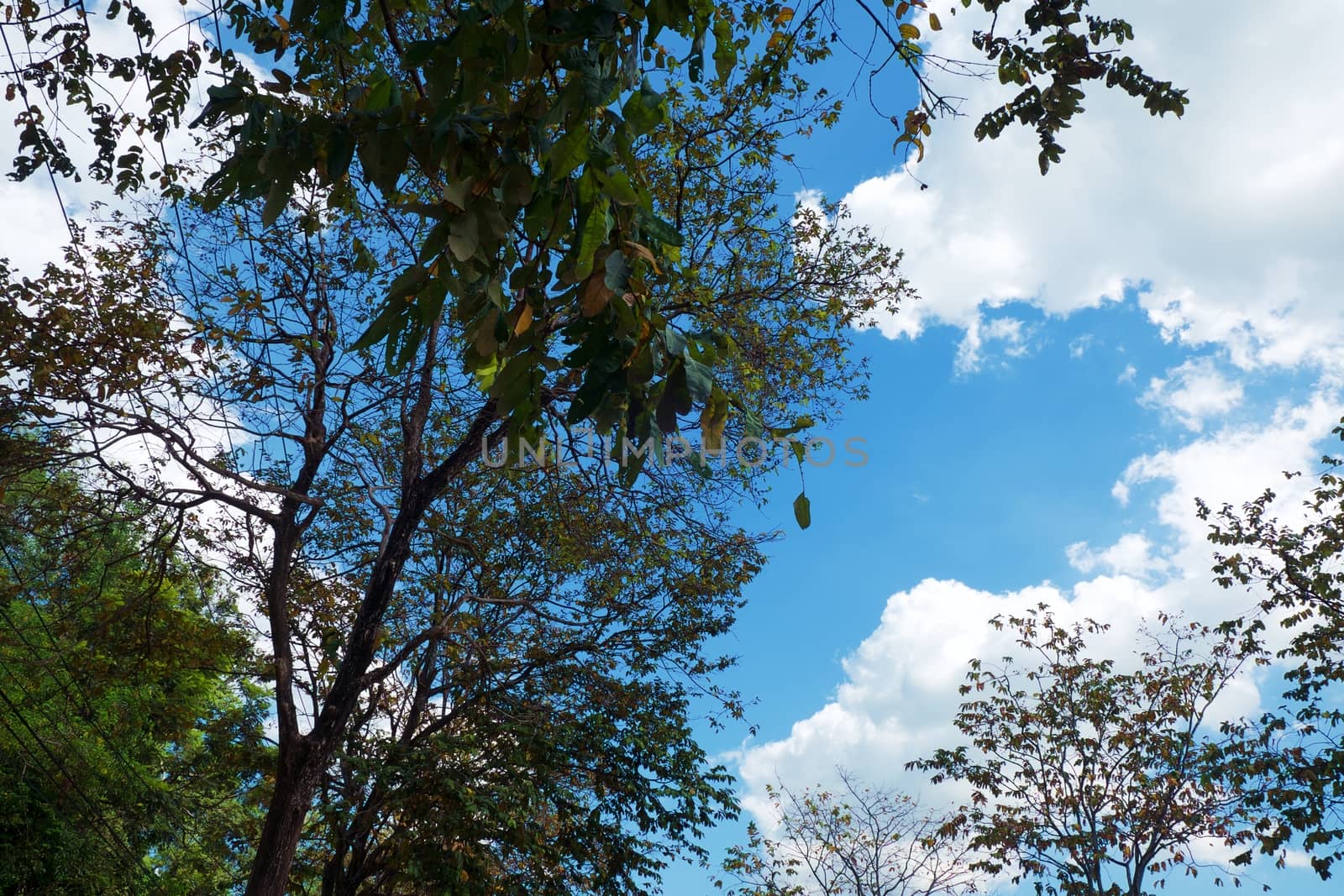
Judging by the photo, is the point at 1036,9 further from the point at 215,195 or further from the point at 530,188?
the point at 215,195

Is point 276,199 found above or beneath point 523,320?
above

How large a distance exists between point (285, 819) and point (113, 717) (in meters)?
6.92

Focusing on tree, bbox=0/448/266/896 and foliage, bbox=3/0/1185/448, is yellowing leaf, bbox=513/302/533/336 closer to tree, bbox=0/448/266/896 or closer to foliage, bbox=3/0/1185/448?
foliage, bbox=3/0/1185/448

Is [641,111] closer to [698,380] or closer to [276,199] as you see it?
[698,380]

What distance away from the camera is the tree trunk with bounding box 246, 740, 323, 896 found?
7770 mm

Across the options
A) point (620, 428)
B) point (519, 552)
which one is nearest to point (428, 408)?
point (519, 552)

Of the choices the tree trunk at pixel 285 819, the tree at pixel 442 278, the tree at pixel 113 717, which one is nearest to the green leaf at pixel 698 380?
the tree at pixel 442 278

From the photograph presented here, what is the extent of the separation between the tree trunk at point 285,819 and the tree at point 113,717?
157 cm

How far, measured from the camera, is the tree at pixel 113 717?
29.3 feet

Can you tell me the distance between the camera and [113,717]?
13.3 m

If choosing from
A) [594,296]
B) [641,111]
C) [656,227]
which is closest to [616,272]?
[594,296]

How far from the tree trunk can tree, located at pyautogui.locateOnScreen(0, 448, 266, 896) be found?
1.57 meters

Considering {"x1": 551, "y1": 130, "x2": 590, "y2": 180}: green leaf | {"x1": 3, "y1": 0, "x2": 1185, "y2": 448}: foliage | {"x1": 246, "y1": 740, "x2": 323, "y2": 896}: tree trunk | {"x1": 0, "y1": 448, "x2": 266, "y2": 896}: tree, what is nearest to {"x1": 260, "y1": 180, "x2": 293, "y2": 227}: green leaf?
{"x1": 3, "y1": 0, "x2": 1185, "y2": 448}: foliage

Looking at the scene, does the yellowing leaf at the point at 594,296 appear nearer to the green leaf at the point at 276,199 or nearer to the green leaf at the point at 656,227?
the green leaf at the point at 656,227
